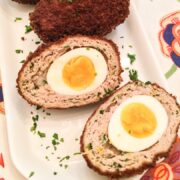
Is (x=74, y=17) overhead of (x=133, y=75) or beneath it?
overhead

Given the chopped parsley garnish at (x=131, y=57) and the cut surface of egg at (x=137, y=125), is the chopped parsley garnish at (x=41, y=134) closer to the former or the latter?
the cut surface of egg at (x=137, y=125)

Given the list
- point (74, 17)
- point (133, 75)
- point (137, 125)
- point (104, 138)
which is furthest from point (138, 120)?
point (74, 17)

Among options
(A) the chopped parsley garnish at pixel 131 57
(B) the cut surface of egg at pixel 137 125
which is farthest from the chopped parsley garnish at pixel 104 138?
(A) the chopped parsley garnish at pixel 131 57

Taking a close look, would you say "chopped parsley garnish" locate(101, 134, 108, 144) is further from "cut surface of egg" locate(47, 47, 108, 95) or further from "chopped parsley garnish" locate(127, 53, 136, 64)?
"chopped parsley garnish" locate(127, 53, 136, 64)

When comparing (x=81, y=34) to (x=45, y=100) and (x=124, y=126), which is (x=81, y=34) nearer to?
(x=45, y=100)

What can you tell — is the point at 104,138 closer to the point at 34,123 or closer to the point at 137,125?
the point at 137,125

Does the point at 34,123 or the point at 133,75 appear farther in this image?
the point at 133,75
